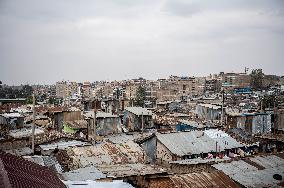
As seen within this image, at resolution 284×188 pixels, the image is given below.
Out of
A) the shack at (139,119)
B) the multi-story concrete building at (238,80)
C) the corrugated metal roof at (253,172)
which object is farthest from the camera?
the multi-story concrete building at (238,80)

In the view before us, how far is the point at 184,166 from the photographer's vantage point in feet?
56.5

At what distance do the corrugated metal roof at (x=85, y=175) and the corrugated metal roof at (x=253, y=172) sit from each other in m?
5.59

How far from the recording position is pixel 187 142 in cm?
2291

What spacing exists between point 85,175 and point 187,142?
11.2 metres

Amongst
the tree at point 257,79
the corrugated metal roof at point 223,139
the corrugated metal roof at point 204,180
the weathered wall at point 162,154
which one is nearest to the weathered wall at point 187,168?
the corrugated metal roof at point 204,180

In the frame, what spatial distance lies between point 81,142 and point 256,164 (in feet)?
39.4

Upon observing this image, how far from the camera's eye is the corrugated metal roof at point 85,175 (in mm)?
12867

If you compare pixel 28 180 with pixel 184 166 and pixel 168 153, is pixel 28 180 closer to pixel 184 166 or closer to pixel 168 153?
pixel 184 166

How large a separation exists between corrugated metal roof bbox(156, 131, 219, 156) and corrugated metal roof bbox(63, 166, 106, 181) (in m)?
8.68

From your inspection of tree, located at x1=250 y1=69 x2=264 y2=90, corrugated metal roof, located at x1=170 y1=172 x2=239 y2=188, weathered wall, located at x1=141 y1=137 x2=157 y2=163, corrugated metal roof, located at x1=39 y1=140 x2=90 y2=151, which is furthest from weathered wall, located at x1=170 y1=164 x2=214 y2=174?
tree, located at x1=250 y1=69 x2=264 y2=90

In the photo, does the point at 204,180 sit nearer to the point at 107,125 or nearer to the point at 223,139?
the point at 223,139

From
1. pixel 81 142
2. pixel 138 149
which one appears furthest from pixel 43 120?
pixel 138 149

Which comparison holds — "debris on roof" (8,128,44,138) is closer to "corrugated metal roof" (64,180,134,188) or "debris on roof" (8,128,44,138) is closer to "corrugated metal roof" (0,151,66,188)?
"corrugated metal roof" (64,180,134,188)

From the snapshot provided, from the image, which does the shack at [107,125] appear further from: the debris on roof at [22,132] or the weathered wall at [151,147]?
the weathered wall at [151,147]
